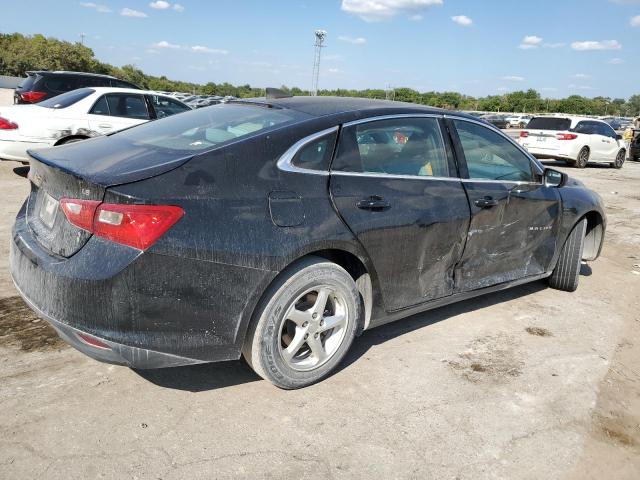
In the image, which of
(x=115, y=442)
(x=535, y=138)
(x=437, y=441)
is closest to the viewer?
(x=115, y=442)

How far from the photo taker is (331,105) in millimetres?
3500

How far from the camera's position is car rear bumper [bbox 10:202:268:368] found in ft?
8.04

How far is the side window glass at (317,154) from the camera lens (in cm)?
298

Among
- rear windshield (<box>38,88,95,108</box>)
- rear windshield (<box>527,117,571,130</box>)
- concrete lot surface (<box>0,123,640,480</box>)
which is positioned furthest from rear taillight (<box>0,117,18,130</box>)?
rear windshield (<box>527,117,571,130</box>)

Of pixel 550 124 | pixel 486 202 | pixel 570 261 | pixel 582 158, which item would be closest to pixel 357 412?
pixel 486 202

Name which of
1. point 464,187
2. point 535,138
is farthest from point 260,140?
point 535,138

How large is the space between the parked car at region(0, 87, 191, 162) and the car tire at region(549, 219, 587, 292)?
18.9 feet

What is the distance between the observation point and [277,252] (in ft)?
9.03

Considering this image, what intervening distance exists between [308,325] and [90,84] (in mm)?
11184

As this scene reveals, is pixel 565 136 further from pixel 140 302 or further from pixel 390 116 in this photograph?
pixel 140 302

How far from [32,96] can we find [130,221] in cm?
1013

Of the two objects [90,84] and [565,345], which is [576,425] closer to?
[565,345]

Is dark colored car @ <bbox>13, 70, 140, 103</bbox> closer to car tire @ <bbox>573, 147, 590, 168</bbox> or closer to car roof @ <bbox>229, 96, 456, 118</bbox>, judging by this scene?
car roof @ <bbox>229, 96, 456, 118</bbox>

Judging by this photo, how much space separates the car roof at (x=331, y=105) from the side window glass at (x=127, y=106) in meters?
5.53
